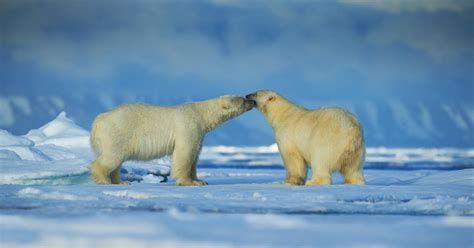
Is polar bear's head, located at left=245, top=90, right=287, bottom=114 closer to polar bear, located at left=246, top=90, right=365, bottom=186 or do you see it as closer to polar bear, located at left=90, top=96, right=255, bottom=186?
polar bear, located at left=246, top=90, right=365, bottom=186

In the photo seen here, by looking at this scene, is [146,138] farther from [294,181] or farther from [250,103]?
[294,181]

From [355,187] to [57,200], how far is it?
10.9 ft

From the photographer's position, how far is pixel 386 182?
10352 millimetres

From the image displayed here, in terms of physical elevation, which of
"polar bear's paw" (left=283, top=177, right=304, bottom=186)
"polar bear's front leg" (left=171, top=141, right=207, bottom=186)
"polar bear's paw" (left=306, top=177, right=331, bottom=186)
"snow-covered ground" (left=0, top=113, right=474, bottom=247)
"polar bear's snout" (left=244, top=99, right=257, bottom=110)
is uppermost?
"polar bear's snout" (left=244, top=99, right=257, bottom=110)

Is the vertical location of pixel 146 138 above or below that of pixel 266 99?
below

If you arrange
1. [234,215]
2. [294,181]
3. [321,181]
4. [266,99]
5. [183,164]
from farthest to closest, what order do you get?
[266,99] → [183,164] → [294,181] → [321,181] → [234,215]

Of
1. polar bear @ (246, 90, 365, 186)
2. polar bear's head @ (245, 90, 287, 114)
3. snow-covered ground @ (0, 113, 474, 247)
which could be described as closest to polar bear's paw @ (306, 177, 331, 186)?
polar bear @ (246, 90, 365, 186)

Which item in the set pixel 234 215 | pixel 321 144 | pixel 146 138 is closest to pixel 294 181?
pixel 321 144

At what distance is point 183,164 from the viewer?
928 cm

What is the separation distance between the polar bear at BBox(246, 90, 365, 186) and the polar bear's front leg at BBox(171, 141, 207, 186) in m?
1.17

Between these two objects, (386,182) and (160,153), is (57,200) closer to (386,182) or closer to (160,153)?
(160,153)

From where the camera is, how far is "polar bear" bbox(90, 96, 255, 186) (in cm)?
916

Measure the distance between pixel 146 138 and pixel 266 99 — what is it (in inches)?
68.8

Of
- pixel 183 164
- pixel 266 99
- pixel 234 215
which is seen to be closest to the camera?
pixel 234 215
